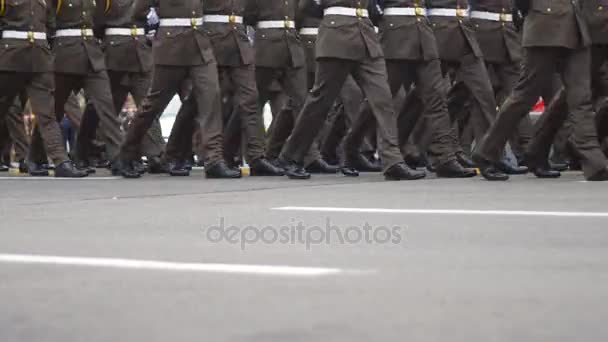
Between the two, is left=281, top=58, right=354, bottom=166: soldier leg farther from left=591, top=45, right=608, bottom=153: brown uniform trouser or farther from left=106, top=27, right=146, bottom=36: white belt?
left=106, top=27, right=146, bottom=36: white belt

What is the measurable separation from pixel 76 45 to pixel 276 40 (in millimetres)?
1883

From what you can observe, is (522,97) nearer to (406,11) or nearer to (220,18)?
(406,11)

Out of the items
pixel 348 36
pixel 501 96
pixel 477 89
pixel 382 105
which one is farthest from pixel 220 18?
pixel 501 96

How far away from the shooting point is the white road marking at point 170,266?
5.22 meters

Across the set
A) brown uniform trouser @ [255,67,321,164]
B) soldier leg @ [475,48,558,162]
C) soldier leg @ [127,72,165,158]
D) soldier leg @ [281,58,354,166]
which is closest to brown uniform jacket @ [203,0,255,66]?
brown uniform trouser @ [255,67,321,164]

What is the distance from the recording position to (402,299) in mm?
4508

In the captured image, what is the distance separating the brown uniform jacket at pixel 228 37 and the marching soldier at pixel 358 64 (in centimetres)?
131

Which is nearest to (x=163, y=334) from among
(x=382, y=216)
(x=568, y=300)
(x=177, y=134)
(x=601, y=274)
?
(x=568, y=300)

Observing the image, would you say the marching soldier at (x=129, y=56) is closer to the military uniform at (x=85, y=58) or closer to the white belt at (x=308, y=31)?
the military uniform at (x=85, y=58)

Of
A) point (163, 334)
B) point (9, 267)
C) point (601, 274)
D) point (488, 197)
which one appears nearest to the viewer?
point (163, 334)

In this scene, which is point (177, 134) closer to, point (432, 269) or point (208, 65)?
point (208, 65)

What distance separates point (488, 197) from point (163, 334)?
529 centimetres

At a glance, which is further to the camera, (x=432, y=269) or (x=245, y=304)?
(x=432, y=269)

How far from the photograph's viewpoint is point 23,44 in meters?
12.9
